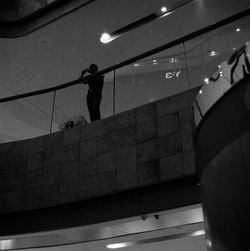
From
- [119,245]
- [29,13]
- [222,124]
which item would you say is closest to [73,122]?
[119,245]

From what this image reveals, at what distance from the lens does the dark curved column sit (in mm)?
637

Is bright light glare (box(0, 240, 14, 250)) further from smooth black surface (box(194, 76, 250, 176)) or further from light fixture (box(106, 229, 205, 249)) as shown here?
smooth black surface (box(194, 76, 250, 176))

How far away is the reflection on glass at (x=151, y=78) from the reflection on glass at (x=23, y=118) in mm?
1790

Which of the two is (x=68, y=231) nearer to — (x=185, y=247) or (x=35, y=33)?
(x=185, y=247)

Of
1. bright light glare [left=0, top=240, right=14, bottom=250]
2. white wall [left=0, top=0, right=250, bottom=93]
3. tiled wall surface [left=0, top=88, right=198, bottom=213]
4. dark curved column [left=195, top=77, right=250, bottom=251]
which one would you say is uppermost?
white wall [left=0, top=0, right=250, bottom=93]

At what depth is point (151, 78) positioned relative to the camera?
282 inches

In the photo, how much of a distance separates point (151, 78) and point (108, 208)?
3.87 metres

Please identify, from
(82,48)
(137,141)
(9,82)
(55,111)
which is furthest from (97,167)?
(9,82)

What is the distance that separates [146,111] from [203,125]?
3073 mm

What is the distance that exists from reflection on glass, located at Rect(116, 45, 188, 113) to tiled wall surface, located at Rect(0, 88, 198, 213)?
219cm

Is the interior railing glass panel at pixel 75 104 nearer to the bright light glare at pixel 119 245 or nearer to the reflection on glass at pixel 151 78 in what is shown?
the reflection on glass at pixel 151 78

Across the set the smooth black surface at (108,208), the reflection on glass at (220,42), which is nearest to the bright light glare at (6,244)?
the smooth black surface at (108,208)

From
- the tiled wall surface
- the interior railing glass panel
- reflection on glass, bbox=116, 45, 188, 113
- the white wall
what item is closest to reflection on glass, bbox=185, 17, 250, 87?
reflection on glass, bbox=116, 45, 188, 113

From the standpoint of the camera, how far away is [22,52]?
8328 millimetres
